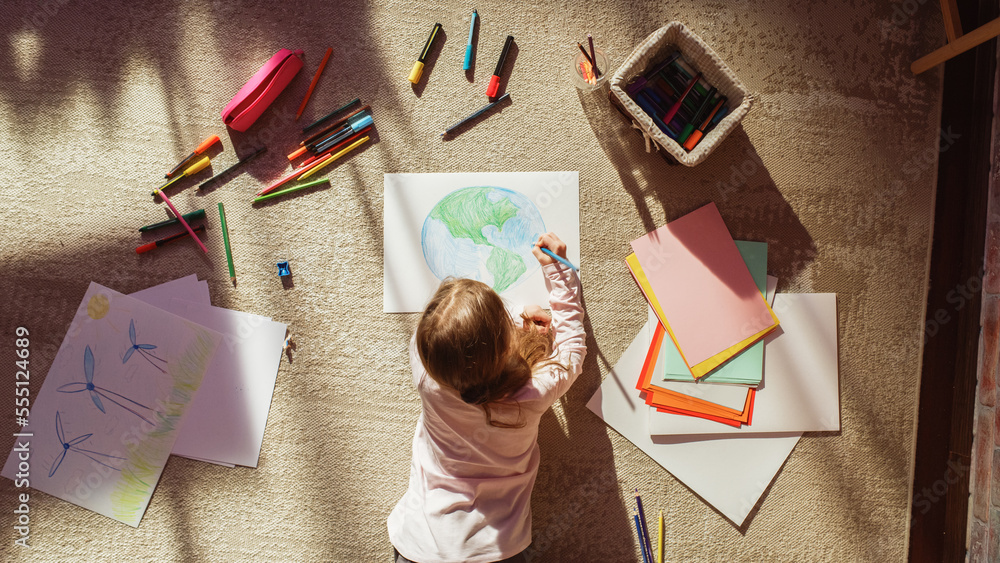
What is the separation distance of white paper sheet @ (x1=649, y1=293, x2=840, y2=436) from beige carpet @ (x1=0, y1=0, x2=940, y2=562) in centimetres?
4

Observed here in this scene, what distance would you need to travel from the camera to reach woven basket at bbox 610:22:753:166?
106cm

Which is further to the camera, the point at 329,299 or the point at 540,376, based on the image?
the point at 329,299

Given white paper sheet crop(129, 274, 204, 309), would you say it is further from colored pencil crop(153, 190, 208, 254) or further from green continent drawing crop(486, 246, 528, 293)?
green continent drawing crop(486, 246, 528, 293)

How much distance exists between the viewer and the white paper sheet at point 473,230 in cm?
116

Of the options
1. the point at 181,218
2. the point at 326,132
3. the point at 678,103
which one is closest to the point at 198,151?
the point at 181,218

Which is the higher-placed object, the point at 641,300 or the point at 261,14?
the point at 261,14

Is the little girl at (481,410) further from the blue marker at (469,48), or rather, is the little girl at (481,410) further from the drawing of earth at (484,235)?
the blue marker at (469,48)

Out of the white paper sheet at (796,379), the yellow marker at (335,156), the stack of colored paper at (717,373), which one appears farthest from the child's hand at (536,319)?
the yellow marker at (335,156)

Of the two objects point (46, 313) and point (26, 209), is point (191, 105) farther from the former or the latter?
point (46, 313)

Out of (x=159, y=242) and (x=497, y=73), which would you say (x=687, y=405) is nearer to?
(x=497, y=73)

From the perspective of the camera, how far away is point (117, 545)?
116 centimetres

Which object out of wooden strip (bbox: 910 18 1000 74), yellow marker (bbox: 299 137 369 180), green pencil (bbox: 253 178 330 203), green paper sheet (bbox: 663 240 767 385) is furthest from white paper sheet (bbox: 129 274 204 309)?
wooden strip (bbox: 910 18 1000 74)

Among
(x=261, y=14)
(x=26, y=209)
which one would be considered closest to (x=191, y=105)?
(x=261, y=14)

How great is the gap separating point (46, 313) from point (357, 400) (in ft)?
2.44
